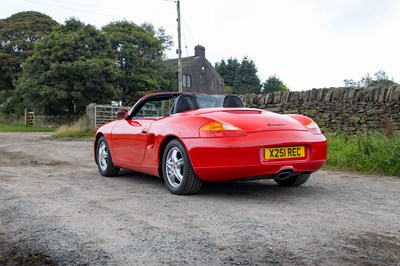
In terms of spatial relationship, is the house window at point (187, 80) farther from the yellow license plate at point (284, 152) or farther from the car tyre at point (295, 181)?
the yellow license plate at point (284, 152)

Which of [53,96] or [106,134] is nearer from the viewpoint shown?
[106,134]

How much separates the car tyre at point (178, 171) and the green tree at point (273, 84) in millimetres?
68654

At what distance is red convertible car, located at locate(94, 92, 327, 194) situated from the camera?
179 inches

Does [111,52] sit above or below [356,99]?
above

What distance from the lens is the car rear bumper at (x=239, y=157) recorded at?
14.8ft

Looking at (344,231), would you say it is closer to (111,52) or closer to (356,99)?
(356,99)

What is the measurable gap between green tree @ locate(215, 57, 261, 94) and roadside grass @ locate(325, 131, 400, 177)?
61.3 meters

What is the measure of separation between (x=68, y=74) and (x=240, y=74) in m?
41.7

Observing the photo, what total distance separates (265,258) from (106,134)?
4515mm

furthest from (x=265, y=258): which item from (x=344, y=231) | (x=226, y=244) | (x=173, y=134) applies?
(x=173, y=134)

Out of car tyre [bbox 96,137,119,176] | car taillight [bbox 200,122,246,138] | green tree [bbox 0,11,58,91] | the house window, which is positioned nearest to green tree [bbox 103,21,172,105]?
green tree [bbox 0,11,58,91]

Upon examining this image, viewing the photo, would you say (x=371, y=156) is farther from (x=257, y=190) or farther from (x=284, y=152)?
(x=284, y=152)

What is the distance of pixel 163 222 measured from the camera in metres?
3.64

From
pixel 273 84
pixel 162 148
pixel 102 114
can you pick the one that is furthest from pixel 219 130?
pixel 273 84
